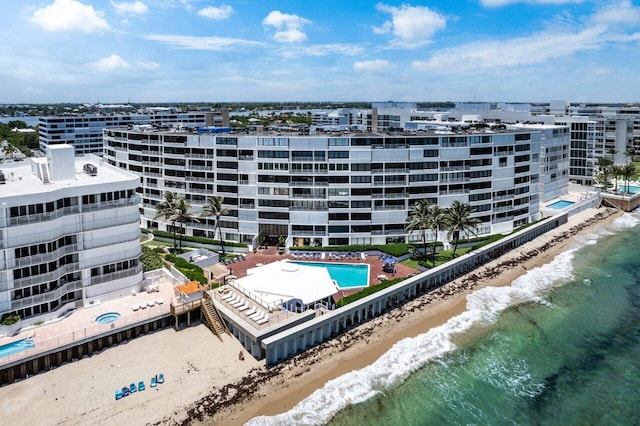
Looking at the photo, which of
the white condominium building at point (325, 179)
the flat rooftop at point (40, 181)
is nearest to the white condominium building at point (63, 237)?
the flat rooftop at point (40, 181)

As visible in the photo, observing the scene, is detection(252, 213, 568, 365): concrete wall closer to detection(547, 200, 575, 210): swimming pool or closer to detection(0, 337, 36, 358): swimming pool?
detection(0, 337, 36, 358): swimming pool

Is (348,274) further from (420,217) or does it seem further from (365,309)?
(420,217)

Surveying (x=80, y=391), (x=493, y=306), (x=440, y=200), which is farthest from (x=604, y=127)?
(x=80, y=391)

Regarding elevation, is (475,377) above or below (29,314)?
below

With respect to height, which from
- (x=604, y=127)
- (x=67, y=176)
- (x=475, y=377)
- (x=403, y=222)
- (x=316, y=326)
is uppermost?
(x=604, y=127)

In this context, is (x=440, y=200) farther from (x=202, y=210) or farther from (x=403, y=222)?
(x=202, y=210)

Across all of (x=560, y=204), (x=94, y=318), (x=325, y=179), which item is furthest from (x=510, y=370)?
(x=560, y=204)

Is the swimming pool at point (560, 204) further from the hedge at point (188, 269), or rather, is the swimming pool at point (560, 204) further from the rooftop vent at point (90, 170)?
the rooftop vent at point (90, 170)
